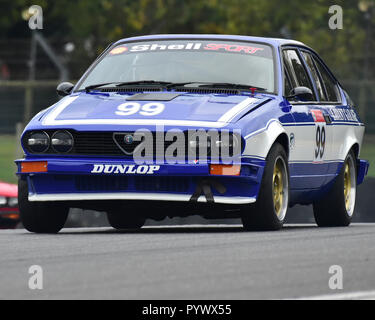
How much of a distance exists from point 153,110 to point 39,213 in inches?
50.7

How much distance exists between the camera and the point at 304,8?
49.8m

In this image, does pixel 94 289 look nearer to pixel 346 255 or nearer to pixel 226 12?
pixel 346 255

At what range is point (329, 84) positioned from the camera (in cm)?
1251

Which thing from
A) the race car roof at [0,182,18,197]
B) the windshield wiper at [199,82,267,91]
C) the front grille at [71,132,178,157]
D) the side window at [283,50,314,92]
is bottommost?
the race car roof at [0,182,18,197]

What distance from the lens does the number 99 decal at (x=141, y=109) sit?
32.6 feet

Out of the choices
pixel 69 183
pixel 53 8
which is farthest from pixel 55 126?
pixel 53 8

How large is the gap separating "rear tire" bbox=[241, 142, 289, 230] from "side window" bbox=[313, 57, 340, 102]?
6.59 ft

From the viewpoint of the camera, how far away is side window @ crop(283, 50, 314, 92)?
37.3 ft

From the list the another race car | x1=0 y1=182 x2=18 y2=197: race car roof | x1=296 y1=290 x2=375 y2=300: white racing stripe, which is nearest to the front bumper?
x1=296 y1=290 x2=375 y2=300: white racing stripe

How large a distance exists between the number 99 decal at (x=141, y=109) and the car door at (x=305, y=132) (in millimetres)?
1169

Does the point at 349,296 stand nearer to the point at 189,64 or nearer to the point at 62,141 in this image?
the point at 62,141

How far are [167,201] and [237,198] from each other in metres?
0.52

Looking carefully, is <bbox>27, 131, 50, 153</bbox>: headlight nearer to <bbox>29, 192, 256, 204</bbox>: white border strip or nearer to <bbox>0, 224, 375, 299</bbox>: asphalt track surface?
<bbox>29, 192, 256, 204</bbox>: white border strip

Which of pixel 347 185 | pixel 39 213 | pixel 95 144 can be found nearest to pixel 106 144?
pixel 95 144
